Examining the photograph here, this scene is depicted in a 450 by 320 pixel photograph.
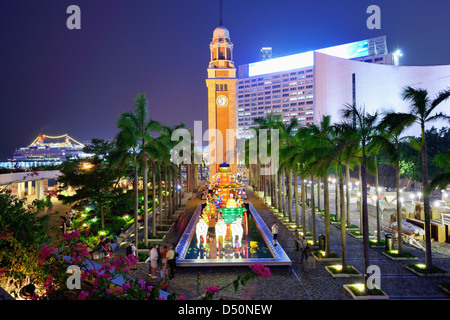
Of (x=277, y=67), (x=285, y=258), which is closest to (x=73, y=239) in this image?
(x=285, y=258)

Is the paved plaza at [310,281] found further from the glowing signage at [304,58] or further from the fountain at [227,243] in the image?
the glowing signage at [304,58]

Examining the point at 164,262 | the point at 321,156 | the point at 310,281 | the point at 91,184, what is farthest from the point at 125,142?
the point at 310,281

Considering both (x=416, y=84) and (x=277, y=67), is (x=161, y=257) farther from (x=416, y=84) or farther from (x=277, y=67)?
(x=277, y=67)

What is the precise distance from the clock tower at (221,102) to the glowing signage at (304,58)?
251 feet

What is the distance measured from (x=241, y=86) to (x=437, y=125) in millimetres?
90289

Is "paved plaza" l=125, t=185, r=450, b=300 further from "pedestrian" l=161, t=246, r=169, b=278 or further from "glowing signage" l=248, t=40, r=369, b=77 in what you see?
"glowing signage" l=248, t=40, r=369, b=77

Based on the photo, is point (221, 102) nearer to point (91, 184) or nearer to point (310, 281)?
point (91, 184)

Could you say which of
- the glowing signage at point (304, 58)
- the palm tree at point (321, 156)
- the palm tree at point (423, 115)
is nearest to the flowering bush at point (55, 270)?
the palm tree at point (321, 156)

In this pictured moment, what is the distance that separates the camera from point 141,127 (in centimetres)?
1530

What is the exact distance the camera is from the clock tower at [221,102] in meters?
53.9

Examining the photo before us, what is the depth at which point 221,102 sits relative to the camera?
55.0m

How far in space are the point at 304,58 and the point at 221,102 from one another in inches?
3355

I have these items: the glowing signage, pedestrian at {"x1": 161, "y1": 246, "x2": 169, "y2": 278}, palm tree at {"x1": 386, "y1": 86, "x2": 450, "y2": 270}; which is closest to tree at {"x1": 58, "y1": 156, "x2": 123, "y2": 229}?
pedestrian at {"x1": 161, "y1": 246, "x2": 169, "y2": 278}

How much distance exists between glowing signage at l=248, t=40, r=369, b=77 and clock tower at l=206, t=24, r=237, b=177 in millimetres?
76464
